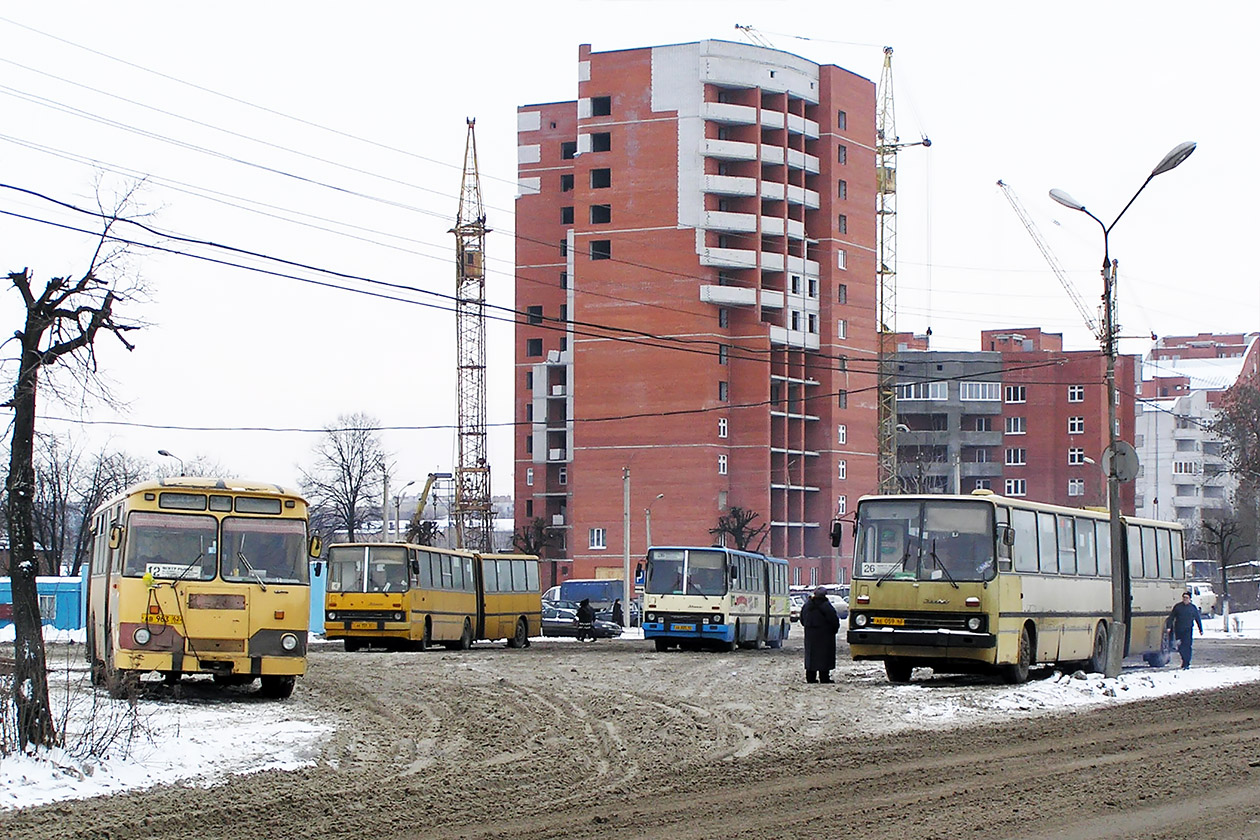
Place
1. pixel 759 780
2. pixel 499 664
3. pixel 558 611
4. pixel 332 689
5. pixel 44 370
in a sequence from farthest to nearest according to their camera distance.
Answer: pixel 558 611 < pixel 499 664 < pixel 332 689 < pixel 44 370 < pixel 759 780

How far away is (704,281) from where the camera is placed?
336 ft

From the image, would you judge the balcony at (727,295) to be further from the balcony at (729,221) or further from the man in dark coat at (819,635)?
the man in dark coat at (819,635)

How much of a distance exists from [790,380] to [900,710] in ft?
281

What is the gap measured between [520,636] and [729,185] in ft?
193

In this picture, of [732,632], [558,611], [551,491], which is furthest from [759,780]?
[551,491]

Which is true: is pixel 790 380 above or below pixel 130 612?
above

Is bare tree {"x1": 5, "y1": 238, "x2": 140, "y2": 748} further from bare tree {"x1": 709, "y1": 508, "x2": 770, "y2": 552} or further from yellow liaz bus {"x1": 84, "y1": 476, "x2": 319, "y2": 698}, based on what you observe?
bare tree {"x1": 709, "y1": 508, "x2": 770, "y2": 552}

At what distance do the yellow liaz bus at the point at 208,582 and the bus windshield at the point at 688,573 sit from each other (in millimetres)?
20648

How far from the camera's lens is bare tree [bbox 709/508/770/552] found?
97.4m

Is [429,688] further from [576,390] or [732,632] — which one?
[576,390]

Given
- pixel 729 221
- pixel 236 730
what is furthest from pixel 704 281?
pixel 236 730

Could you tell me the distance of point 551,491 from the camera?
117688 mm

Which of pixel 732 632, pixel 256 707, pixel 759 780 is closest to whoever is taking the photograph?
pixel 759 780

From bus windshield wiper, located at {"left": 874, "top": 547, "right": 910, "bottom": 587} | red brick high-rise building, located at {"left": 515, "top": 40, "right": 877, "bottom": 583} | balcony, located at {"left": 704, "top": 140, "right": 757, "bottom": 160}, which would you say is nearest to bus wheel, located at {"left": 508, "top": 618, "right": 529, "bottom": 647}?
bus windshield wiper, located at {"left": 874, "top": 547, "right": 910, "bottom": 587}
